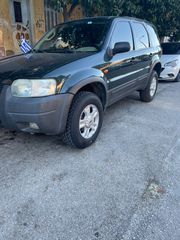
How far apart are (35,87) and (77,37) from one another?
1648mm

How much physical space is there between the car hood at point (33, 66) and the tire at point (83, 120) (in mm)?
498

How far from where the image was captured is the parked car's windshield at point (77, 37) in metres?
3.75

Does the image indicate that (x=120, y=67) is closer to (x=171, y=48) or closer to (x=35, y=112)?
(x=35, y=112)

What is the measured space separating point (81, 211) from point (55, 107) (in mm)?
1204

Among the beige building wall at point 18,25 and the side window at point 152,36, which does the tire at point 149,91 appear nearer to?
the side window at point 152,36

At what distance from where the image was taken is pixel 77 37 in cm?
399

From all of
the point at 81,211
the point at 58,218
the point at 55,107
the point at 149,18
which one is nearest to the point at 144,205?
the point at 81,211

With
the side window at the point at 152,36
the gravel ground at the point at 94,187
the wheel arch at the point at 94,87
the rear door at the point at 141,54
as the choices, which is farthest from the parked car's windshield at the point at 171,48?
the wheel arch at the point at 94,87

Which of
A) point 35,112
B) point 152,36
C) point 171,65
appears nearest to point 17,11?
point 152,36

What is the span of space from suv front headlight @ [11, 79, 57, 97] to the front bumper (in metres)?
0.06

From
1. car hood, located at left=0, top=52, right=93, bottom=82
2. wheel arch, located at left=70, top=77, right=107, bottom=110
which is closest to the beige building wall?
car hood, located at left=0, top=52, right=93, bottom=82

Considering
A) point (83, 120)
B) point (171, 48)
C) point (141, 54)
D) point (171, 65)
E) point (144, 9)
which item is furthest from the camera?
point (171, 48)

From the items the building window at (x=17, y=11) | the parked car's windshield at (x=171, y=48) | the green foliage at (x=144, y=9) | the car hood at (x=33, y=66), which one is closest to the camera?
the car hood at (x=33, y=66)

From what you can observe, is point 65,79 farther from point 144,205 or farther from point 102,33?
point 144,205
